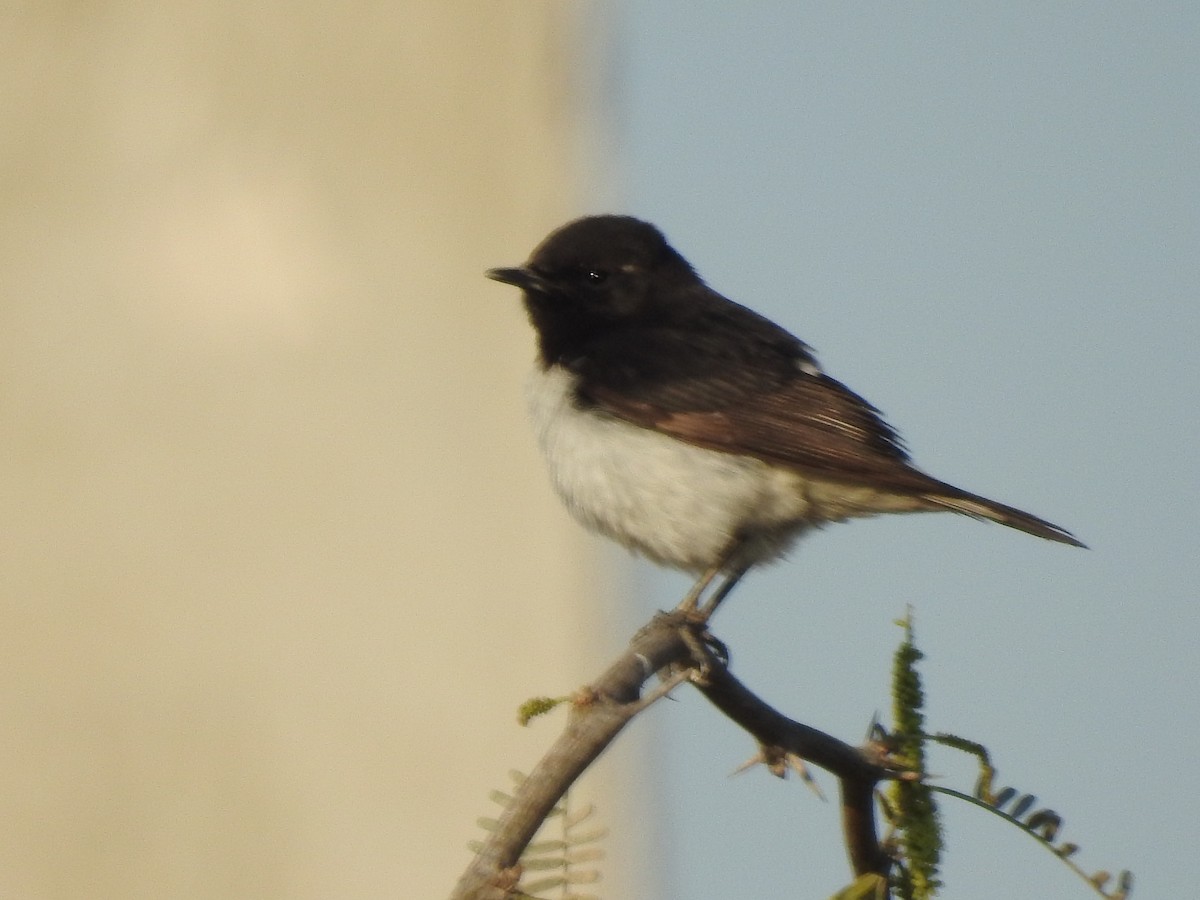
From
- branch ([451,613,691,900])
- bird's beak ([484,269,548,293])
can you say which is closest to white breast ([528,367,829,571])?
bird's beak ([484,269,548,293])

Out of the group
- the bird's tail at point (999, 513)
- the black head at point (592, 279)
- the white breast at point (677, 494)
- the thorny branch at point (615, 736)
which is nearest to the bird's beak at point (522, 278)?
the black head at point (592, 279)

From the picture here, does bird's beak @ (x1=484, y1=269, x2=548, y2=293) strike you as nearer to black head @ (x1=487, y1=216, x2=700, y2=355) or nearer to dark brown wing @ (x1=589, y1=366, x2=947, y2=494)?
black head @ (x1=487, y1=216, x2=700, y2=355)

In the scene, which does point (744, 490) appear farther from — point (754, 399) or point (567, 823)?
point (567, 823)

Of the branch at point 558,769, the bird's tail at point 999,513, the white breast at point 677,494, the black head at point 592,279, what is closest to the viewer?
the branch at point 558,769

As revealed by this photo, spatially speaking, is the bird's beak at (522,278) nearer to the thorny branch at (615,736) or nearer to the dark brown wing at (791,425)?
the dark brown wing at (791,425)

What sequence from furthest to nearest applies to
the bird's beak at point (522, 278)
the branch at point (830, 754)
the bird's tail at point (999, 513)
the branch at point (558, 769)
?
1. the bird's beak at point (522, 278)
2. the bird's tail at point (999, 513)
3. the branch at point (830, 754)
4. the branch at point (558, 769)

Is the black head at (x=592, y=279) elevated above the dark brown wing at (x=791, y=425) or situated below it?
above

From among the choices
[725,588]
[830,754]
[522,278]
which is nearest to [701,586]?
[725,588]
